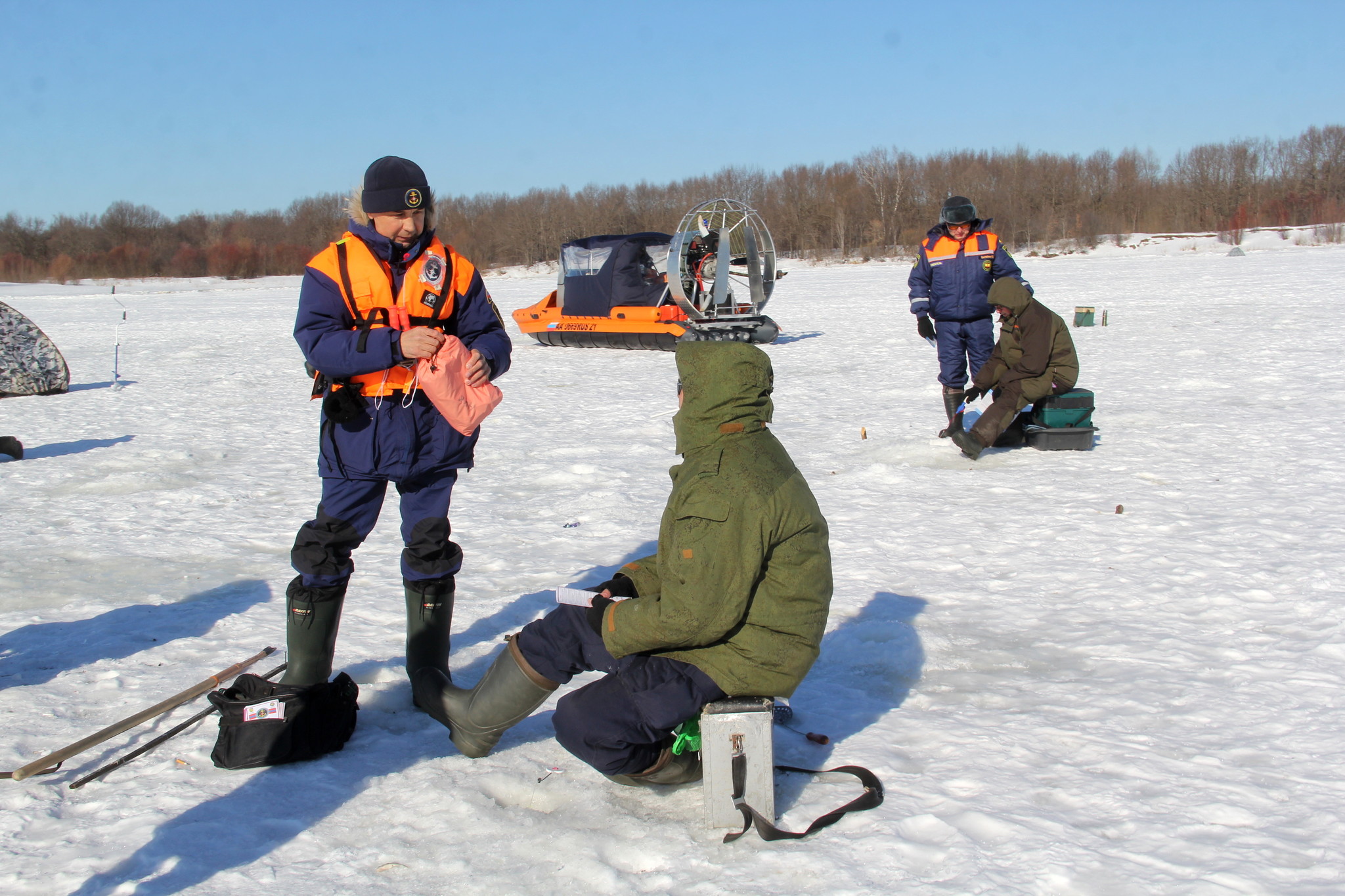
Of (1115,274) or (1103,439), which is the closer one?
(1103,439)

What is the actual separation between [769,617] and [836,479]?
13.4ft

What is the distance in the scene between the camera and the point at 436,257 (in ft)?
9.71

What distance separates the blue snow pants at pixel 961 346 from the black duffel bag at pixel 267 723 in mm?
5500

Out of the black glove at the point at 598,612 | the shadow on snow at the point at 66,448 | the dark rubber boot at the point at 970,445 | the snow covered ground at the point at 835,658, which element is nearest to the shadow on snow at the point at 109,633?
the snow covered ground at the point at 835,658

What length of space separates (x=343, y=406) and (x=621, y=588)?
955mm

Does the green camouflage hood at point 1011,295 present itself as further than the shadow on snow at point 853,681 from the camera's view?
Yes

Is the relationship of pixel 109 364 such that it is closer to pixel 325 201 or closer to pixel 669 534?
pixel 669 534

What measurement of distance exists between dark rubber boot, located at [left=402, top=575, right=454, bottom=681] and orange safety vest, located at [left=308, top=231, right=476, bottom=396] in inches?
→ 24.3

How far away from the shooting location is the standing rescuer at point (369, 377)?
2.83 meters

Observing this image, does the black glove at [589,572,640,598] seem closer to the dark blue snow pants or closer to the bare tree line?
the dark blue snow pants

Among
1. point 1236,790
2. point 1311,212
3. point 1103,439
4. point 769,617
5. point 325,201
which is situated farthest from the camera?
point 325,201

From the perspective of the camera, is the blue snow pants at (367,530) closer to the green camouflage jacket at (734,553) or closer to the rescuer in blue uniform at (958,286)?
the green camouflage jacket at (734,553)

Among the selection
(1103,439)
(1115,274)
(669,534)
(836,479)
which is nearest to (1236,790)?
(669,534)

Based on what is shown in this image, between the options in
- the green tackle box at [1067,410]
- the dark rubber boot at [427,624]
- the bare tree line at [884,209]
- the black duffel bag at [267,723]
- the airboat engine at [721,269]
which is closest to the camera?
the black duffel bag at [267,723]
